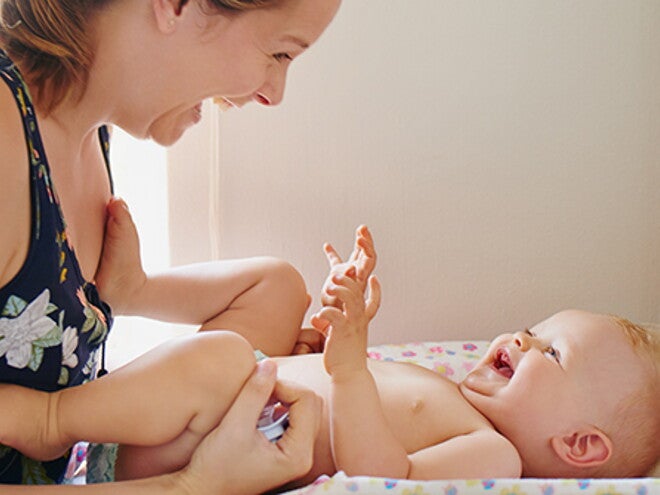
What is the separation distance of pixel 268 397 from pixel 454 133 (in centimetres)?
76

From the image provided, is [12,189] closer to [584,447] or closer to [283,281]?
[283,281]

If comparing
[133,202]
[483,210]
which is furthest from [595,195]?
[133,202]

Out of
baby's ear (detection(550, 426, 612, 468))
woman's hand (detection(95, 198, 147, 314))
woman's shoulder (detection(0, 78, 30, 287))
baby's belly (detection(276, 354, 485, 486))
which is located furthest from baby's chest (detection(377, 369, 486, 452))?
woman's shoulder (detection(0, 78, 30, 287))

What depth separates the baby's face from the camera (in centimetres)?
114

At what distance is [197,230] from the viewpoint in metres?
1.51

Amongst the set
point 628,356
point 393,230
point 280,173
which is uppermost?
point 280,173

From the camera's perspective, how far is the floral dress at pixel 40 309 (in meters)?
0.90

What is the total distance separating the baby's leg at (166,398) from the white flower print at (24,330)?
7 centimetres

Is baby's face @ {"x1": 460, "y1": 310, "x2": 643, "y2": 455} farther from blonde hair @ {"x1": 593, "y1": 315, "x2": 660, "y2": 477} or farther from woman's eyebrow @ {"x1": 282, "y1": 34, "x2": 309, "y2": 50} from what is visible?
woman's eyebrow @ {"x1": 282, "y1": 34, "x2": 309, "y2": 50}

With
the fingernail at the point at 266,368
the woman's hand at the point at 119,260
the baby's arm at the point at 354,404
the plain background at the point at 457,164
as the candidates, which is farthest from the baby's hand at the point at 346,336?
the plain background at the point at 457,164

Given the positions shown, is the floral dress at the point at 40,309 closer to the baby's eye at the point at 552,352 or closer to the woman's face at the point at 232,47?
the woman's face at the point at 232,47

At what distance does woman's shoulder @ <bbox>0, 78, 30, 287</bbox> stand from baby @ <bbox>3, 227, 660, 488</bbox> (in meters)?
0.15

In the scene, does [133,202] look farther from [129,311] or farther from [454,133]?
[454,133]

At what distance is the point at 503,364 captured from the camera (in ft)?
4.15
